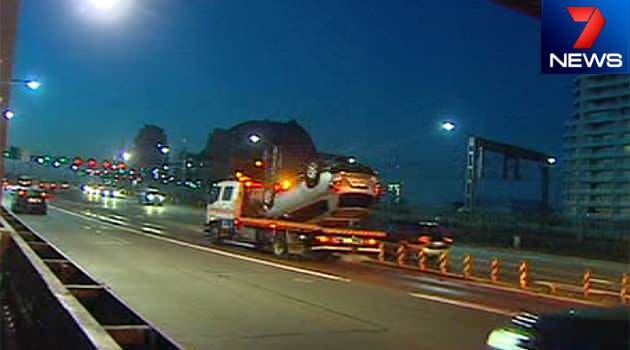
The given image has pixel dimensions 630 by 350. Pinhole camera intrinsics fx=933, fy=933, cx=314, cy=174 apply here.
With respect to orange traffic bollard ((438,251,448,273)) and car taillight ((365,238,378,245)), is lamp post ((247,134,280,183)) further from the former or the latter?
orange traffic bollard ((438,251,448,273))

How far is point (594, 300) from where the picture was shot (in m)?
20.5

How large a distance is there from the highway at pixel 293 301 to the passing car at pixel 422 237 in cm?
214

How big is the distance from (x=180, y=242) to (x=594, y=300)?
1913cm

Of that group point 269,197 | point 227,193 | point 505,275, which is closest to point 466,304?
point 505,275

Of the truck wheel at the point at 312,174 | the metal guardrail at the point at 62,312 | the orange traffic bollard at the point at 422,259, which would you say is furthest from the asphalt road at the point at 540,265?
the metal guardrail at the point at 62,312

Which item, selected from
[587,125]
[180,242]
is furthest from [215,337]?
[587,125]

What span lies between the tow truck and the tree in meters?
129

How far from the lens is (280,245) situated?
30.4 metres

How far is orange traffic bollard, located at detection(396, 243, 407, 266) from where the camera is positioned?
28.7 metres

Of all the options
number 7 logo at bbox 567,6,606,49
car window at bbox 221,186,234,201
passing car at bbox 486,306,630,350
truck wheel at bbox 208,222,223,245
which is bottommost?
truck wheel at bbox 208,222,223,245

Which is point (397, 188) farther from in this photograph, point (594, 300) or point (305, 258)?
point (594, 300)

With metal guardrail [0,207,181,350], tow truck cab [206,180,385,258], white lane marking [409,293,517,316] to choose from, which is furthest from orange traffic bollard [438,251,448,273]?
metal guardrail [0,207,181,350]

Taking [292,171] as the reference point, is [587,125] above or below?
above

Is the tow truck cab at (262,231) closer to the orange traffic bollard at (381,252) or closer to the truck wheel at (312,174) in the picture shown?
the orange traffic bollard at (381,252)
